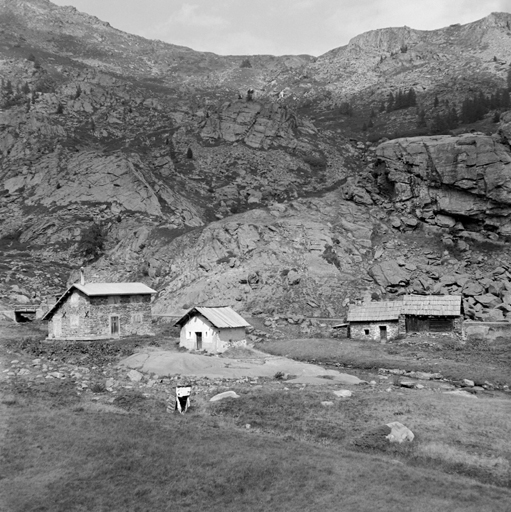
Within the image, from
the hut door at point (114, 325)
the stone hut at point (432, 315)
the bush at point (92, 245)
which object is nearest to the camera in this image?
the hut door at point (114, 325)

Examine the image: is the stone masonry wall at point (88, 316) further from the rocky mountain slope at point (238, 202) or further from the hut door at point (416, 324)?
the hut door at point (416, 324)

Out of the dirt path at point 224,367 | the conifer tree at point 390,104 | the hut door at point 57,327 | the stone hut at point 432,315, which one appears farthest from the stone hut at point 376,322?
the conifer tree at point 390,104

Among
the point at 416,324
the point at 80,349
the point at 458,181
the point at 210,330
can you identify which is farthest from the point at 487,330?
the point at 80,349

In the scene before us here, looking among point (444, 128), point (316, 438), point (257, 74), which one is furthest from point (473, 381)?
point (257, 74)

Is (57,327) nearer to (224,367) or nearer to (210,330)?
(210,330)

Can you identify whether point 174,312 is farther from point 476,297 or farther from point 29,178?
point 29,178

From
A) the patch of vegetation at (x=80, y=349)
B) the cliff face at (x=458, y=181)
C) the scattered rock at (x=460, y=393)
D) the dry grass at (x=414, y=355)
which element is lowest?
the dry grass at (x=414, y=355)

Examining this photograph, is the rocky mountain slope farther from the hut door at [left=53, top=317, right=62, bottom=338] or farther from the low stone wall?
the hut door at [left=53, top=317, right=62, bottom=338]

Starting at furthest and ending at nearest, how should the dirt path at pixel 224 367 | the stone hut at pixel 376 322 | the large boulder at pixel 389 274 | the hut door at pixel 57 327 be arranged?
the large boulder at pixel 389 274 → the stone hut at pixel 376 322 → the hut door at pixel 57 327 → the dirt path at pixel 224 367

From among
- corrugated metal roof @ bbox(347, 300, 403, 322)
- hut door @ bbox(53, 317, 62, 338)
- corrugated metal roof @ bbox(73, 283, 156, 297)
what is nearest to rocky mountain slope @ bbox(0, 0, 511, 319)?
corrugated metal roof @ bbox(347, 300, 403, 322)
